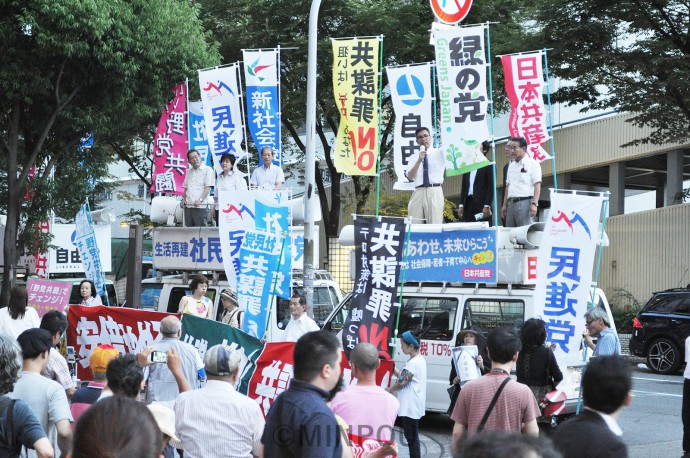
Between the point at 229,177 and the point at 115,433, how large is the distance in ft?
39.3

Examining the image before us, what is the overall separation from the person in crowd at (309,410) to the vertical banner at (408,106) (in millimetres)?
8654

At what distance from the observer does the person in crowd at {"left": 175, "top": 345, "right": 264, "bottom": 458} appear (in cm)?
493

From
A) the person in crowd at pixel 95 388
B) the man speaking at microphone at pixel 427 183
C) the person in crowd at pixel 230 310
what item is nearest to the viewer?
the person in crowd at pixel 95 388

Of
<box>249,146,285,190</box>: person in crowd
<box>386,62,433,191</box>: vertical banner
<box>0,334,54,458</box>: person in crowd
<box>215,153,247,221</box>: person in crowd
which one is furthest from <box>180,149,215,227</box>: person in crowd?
<box>0,334,54,458</box>: person in crowd

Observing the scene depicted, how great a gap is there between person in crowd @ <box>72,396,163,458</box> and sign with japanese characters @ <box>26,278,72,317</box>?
1009 cm

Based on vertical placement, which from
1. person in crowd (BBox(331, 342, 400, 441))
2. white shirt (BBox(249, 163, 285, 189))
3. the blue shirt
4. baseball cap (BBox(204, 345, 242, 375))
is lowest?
person in crowd (BBox(331, 342, 400, 441))

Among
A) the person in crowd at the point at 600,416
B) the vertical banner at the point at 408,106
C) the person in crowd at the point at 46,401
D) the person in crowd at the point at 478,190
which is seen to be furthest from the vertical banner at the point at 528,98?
the person in crowd at the point at 46,401

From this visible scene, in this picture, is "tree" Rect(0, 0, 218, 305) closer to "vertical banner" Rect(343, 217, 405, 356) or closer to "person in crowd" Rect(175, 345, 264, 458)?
"vertical banner" Rect(343, 217, 405, 356)

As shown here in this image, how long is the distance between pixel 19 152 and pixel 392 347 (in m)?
13.4

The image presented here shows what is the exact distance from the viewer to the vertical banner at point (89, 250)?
1420 centimetres

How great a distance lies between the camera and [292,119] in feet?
84.4

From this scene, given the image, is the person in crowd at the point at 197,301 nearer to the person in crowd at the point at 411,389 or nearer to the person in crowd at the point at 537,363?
the person in crowd at the point at 411,389

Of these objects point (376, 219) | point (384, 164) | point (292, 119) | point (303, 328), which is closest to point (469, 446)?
point (376, 219)

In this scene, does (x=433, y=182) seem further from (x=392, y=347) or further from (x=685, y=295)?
(x=685, y=295)
